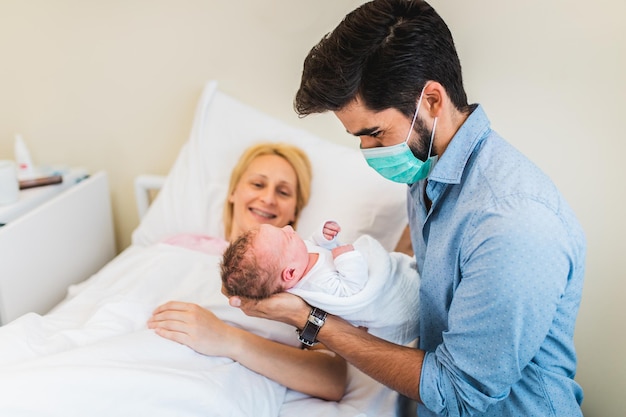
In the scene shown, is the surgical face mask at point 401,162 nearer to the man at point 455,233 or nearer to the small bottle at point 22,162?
the man at point 455,233

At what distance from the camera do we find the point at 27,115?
2.23m

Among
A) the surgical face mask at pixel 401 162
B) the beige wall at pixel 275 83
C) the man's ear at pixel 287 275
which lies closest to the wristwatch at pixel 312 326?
the man's ear at pixel 287 275

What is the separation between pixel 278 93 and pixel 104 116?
820 mm

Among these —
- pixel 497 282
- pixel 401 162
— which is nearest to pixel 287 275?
pixel 401 162

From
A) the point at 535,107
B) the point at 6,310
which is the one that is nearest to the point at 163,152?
the point at 6,310

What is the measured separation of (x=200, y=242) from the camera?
1.90m

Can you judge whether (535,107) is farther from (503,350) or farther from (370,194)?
(503,350)

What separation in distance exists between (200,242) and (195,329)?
625 mm

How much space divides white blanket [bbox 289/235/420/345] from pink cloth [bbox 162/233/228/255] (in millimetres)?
634

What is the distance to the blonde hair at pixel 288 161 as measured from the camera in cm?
189

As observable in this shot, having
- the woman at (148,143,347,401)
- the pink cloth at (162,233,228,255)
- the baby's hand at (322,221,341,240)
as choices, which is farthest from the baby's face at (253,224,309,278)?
the pink cloth at (162,233,228,255)

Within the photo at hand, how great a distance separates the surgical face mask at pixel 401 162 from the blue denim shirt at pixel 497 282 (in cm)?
4

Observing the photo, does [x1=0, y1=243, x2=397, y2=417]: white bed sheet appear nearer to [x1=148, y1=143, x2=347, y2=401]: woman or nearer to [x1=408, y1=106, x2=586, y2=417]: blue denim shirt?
[x1=148, y1=143, x2=347, y2=401]: woman

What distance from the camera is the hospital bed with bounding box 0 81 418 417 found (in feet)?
3.59
